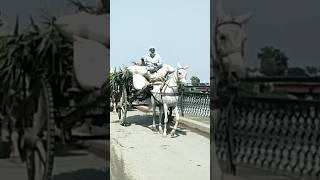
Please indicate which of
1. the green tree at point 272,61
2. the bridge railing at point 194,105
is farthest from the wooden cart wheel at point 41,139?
the bridge railing at point 194,105

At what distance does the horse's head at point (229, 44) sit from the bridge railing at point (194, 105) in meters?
5.76

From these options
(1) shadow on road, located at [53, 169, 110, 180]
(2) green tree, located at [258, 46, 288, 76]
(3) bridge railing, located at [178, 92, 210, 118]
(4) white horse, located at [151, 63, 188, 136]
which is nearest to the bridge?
(4) white horse, located at [151, 63, 188, 136]

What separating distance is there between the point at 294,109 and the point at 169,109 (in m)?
5.33

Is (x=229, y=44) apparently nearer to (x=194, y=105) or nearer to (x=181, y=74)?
(x=181, y=74)

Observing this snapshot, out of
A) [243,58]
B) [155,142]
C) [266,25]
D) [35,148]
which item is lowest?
[155,142]

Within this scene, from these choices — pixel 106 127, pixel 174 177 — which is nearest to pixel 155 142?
pixel 174 177

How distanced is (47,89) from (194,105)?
284 inches

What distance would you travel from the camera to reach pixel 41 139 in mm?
2496

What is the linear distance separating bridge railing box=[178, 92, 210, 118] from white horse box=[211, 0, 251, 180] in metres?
5.75

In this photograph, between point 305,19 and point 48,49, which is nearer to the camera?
point 305,19

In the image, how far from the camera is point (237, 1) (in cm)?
245

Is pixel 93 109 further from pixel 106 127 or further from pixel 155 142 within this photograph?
pixel 155 142

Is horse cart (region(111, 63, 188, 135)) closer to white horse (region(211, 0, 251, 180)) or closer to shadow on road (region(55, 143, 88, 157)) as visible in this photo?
white horse (region(211, 0, 251, 180))

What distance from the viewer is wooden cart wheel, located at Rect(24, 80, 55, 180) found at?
2473mm
